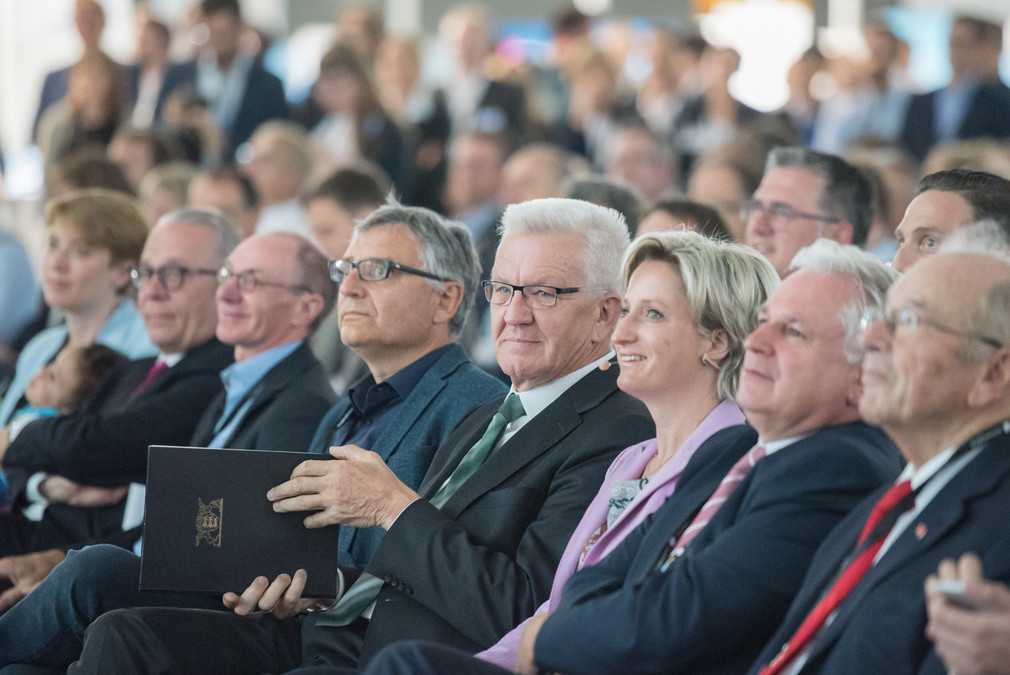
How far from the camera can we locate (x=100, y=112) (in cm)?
774

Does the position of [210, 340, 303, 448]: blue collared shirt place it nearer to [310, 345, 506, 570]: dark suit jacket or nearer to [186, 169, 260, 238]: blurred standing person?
[310, 345, 506, 570]: dark suit jacket

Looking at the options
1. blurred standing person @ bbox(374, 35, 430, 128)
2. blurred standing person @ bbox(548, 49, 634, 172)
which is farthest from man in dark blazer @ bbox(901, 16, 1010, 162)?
blurred standing person @ bbox(374, 35, 430, 128)

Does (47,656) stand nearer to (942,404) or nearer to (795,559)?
(795,559)

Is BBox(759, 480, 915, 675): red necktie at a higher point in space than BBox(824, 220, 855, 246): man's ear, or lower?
lower

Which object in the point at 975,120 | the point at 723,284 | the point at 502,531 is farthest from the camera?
the point at 975,120

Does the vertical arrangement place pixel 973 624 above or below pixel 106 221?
below

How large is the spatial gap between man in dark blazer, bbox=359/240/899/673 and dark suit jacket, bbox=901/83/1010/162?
6.14 metres

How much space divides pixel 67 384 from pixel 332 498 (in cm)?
176

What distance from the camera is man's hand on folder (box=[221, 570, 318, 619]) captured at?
8.55 feet

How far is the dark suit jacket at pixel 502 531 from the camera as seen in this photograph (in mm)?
2441

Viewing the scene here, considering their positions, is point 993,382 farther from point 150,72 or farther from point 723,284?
point 150,72

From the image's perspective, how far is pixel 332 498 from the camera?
8.41ft

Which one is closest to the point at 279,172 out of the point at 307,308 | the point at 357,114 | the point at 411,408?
the point at 357,114

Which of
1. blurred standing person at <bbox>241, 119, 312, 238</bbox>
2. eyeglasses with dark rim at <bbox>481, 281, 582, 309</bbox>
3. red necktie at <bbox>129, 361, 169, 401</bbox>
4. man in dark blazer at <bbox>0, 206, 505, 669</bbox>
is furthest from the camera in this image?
blurred standing person at <bbox>241, 119, 312, 238</bbox>
